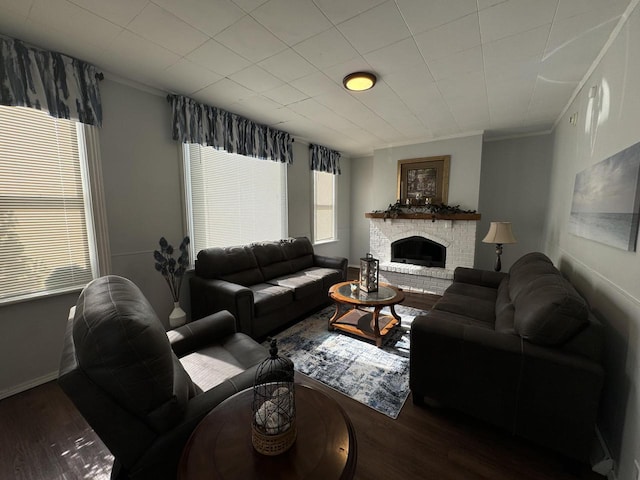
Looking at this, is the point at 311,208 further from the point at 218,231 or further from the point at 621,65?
the point at 621,65

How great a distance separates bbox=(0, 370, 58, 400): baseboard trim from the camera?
197 cm

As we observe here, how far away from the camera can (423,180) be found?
4672 millimetres

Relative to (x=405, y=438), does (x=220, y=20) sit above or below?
above

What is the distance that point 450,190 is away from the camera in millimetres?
4441

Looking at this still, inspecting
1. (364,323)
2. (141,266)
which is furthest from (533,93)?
(141,266)

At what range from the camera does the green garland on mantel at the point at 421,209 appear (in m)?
4.34

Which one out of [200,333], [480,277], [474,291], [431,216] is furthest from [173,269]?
[431,216]

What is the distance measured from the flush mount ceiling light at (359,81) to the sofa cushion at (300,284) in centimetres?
226

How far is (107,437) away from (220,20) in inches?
90.4

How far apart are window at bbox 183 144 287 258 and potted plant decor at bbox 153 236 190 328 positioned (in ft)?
1.36

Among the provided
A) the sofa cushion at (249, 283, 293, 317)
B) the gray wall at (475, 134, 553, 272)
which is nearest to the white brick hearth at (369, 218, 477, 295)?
the gray wall at (475, 134, 553, 272)

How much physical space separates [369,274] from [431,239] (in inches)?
91.2

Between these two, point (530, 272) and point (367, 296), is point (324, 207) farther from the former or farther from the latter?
point (530, 272)

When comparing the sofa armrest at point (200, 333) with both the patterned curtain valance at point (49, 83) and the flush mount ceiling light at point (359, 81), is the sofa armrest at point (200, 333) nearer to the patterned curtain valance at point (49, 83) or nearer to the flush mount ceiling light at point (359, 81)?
the patterned curtain valance at point (49, 83)
